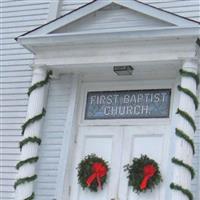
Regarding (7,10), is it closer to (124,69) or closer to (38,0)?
A: (38,0)

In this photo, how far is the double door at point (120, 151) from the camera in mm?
9938

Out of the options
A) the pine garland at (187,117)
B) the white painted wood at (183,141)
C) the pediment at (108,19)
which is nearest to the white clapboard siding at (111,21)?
the pediment at (108,19)

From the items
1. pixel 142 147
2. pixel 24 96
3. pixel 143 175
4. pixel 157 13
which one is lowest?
pixel 143 175

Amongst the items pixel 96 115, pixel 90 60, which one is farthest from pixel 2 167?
pixel 90 60

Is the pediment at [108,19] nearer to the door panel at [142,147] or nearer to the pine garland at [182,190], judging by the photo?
the door panel at [142,147]

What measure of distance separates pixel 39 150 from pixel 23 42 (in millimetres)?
1904

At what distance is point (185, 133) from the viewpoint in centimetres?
908

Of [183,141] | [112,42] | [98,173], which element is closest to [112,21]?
[112,42]

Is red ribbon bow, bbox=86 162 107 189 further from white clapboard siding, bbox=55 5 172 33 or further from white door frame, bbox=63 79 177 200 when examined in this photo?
white clapboard siding, bbox=55 5 172 33

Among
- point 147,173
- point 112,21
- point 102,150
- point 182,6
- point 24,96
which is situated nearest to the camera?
point 147,173

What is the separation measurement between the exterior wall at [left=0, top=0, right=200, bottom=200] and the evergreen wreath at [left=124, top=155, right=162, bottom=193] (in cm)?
92

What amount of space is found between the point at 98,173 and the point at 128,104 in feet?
4.18

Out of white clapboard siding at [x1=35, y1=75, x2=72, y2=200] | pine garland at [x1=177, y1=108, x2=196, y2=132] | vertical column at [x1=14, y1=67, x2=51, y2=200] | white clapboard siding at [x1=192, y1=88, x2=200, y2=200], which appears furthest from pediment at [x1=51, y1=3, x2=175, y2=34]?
white clapboard siding at [x1=192, y1=88, x2=200, y2=200]

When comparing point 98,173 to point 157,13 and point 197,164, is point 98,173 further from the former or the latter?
point 157,13
